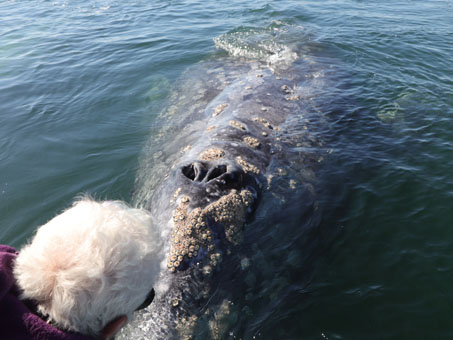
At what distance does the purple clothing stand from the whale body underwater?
0.94 metres

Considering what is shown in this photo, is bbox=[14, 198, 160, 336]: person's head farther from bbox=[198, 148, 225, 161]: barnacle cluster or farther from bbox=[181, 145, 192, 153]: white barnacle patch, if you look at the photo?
bbox=[181, 145, 192, 153]: white barnacle patch

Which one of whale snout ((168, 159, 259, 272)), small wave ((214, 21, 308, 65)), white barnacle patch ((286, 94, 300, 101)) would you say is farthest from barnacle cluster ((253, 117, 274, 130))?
small wave ((214, 21, 308, 65))

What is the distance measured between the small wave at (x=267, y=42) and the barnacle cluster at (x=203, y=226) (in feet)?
28.0

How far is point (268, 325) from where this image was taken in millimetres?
4551

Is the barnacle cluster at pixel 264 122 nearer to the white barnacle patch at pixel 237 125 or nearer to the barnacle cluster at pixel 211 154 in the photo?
the white barnacle patch at pixel 237 125

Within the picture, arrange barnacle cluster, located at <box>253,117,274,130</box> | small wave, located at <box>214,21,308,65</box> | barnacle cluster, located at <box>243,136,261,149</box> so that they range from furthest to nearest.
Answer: small wave, located at <box>214,21,308,65</box> → barnacle cluster, located at <box>253,117,274,130</box> → barnacle cluster, located at <box>243,136,261,149</box>

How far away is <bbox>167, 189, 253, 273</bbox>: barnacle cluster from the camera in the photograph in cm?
440

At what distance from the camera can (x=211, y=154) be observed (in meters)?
5.82

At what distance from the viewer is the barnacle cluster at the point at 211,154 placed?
5754mm

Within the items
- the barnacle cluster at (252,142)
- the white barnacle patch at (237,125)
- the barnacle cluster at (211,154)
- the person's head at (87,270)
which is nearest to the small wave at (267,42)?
the white barnacle patch at (237,125)

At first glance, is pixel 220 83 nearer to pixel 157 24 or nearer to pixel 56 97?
pixel 56 97

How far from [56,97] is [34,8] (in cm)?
1712

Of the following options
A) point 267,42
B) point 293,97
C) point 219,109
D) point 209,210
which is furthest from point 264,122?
point 267,42

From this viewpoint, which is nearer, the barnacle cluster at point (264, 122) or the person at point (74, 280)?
the person at point (74, 280)
